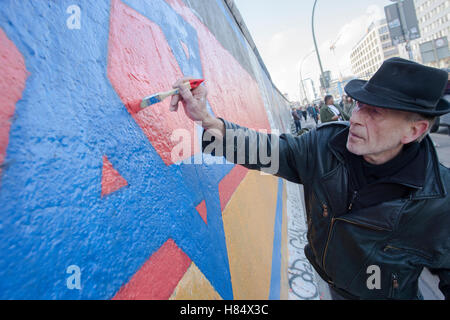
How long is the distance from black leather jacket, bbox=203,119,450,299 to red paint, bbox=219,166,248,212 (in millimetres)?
403

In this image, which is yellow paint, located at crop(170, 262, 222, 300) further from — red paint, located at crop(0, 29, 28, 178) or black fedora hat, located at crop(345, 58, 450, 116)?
black fedora hat, located at crop(345, 58, 450, 116)

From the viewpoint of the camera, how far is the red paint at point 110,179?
0.80 metres

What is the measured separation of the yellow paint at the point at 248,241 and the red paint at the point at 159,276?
0.54m

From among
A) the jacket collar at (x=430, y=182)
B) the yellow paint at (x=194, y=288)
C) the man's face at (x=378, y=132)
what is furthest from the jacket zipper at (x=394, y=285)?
the yellow paint at (x=194, y=288)

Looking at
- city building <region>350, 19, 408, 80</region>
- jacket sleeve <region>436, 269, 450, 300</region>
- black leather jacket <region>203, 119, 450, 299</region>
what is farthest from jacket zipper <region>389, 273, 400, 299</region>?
city building <region>350, 19, 408, 80</region>

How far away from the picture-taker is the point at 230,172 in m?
2.12

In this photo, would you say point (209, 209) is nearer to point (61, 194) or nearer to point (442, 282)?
point (61, 194)

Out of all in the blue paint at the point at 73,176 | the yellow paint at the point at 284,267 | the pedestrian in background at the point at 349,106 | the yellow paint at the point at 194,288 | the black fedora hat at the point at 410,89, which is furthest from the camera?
the pedestrian in background at the point at 349,106

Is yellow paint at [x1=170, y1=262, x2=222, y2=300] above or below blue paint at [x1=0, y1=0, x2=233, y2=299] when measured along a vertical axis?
below

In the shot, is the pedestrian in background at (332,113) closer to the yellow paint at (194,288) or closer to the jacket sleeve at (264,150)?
the jacket sleeve at (264,150)

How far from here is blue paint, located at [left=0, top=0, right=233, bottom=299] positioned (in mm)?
577

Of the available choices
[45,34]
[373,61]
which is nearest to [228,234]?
[45,34]

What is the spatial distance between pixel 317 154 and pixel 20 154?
1.48 metres

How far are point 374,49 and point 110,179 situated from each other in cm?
10203
